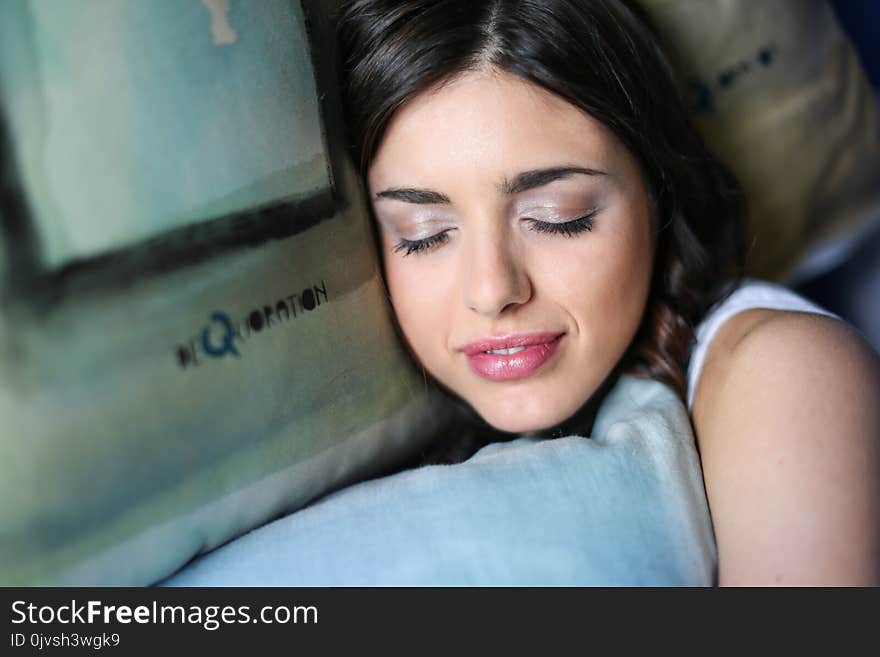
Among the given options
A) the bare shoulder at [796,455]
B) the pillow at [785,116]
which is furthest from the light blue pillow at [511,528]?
the pillow at [785,116]

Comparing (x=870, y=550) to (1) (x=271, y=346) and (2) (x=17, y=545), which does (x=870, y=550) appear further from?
(2) (x=17, y=545)

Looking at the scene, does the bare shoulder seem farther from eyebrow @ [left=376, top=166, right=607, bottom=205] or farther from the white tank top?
eyebrow @ [left=376, top=166, right=607, bottom=205]

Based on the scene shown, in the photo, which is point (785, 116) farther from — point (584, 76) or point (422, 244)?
point (422, 244)

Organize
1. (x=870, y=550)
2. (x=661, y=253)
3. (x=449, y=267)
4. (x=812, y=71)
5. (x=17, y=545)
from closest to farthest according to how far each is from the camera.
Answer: (x=17, y=545), (x=870, y=550), (x=449, y=267), (x=661, y=253), (x=812, y=71)

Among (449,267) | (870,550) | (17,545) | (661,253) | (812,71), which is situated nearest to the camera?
(17,545)

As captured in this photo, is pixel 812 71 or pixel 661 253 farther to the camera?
pixel 812 71

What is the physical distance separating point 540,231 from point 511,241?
0.03m

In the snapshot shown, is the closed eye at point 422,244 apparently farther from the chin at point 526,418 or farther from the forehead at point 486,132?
the chin at point 526,418

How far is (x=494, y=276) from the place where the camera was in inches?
31.9

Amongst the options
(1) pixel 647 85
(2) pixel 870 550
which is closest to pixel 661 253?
(1) pixel 647 85

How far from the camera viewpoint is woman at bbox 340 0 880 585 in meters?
0.75

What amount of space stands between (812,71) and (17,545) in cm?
106
